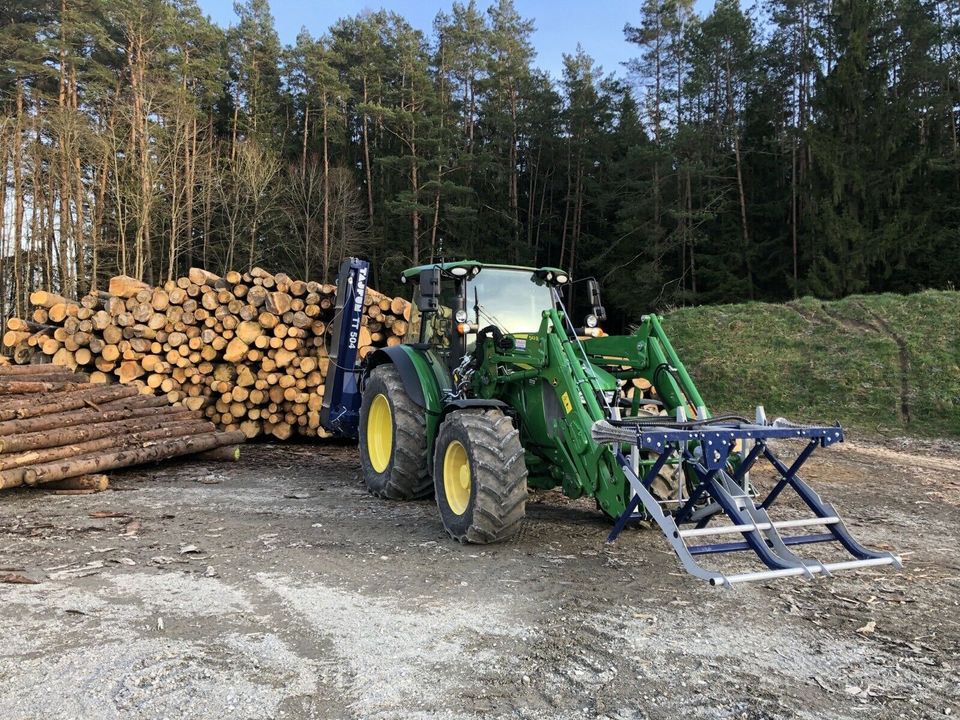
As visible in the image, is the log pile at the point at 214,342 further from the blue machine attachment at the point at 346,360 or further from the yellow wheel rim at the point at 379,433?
the yellow wheel rim at the point at 379,433

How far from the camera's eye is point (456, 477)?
524cm

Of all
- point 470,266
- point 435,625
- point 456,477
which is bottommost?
point 435,625

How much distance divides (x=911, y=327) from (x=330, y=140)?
25265 millimetres

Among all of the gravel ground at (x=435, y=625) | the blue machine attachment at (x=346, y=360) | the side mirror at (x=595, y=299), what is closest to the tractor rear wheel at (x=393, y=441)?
the gravel ground at (x=435, y=625)

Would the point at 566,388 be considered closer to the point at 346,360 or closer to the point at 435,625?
the point at 435,625

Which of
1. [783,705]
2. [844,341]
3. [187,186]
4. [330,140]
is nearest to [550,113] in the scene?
[330,140]

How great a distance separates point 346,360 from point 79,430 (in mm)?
2943

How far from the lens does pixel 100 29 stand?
22.9 meters

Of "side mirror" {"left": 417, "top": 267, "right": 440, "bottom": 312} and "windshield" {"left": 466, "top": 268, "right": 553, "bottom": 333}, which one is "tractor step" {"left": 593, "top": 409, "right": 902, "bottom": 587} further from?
"windshield" {"left": 466, "top": 268, "right": 553, "bottom": 333}

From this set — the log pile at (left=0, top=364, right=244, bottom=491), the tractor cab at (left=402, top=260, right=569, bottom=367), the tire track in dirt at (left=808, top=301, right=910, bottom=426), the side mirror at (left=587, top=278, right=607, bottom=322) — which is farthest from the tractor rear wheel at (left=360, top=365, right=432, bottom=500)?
the tire track in dirt at (left=808, top=301, right=910, bottom=426)

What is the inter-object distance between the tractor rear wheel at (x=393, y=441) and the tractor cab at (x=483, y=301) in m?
0.56

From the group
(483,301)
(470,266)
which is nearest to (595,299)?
(483,301)

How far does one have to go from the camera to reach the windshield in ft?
20.2

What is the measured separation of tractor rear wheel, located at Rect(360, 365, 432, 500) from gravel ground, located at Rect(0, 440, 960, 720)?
0.39 m
